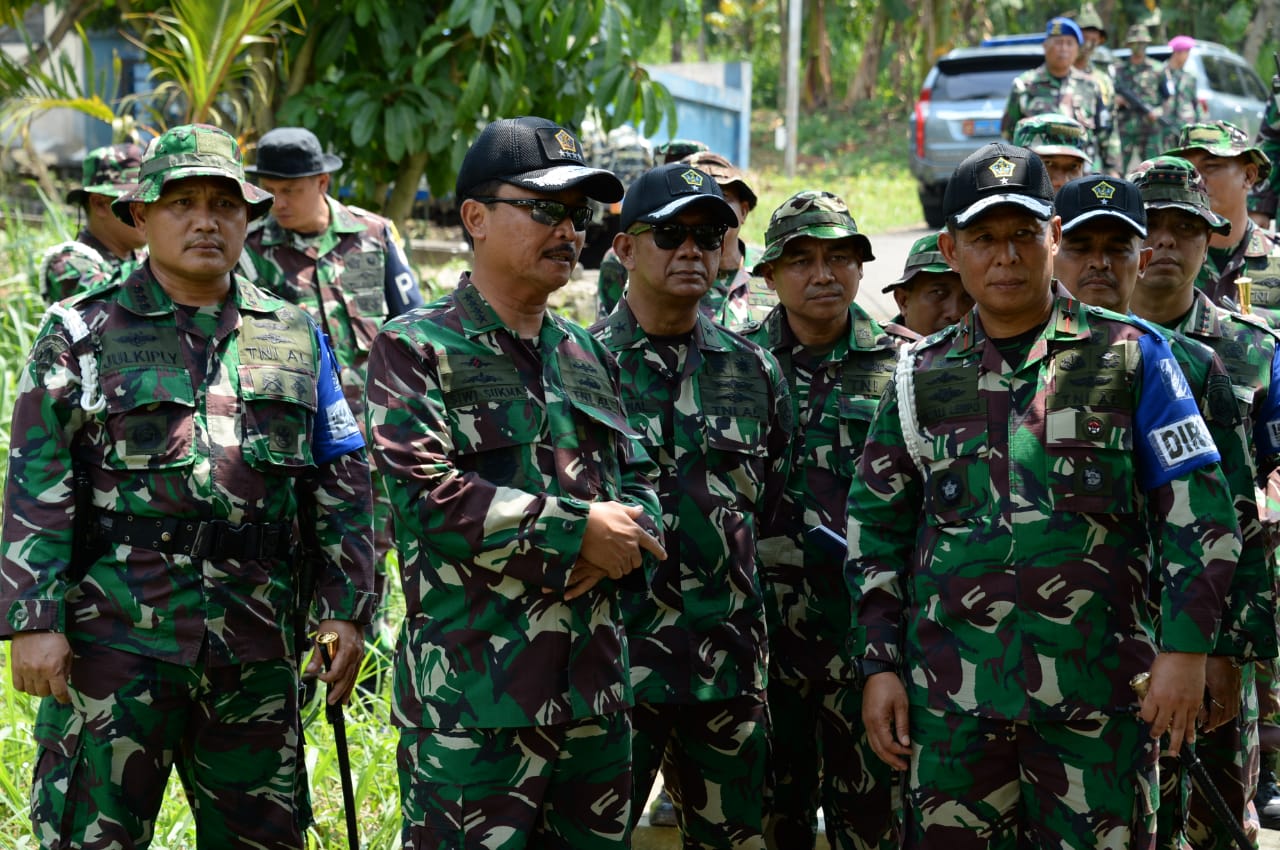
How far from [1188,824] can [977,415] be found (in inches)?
64.1

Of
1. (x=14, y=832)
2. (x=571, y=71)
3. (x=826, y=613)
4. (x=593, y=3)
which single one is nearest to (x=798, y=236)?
(x=826, y=613)

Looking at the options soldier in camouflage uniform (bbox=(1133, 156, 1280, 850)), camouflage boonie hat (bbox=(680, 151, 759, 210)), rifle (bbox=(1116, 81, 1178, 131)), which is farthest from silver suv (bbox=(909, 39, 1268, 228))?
soldier in camouflage uniform (bbox=(1133, 156, 1280, 850))

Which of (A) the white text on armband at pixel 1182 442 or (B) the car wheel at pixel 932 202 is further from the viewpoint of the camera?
(B) the car wheel at pixel 932 202

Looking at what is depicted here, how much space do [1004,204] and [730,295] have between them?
7.88 feet

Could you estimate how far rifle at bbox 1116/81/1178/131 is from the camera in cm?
1216

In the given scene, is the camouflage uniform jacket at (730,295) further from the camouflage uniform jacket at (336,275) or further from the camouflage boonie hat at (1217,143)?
the camouflage boonie hat at (1217,143)

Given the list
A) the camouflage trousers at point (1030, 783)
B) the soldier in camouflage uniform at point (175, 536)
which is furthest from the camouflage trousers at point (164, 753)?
the camouflage trousers at point (1030, 783)

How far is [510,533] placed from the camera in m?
2.99

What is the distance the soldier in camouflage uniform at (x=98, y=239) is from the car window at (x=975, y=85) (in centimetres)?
1227

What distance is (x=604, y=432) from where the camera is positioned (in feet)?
11.0

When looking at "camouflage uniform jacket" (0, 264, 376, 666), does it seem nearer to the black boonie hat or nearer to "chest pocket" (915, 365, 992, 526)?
Result: "chest pocket" (915, 365, 992, 526)

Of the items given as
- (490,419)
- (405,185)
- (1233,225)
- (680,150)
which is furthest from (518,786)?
(405,185)

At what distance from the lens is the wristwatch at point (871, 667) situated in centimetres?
329

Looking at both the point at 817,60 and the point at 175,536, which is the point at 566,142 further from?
the point at 817,60
